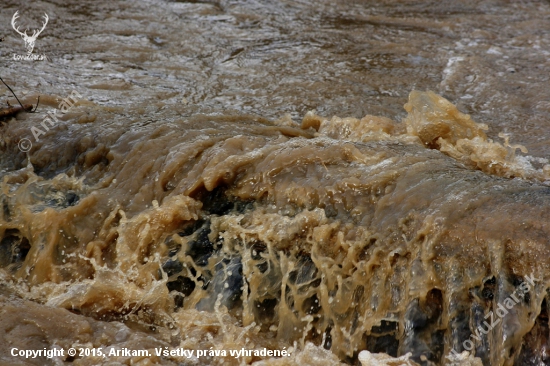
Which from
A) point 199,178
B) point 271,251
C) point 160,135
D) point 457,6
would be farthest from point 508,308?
point 457,6

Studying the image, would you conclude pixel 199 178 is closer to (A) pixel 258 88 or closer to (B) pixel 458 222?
(B) pixel 458 222

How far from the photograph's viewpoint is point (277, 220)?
9.46 ft

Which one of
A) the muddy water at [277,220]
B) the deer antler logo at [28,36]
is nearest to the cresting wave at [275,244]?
the muddy water at [277,220]

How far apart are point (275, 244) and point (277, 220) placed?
0.39 feet

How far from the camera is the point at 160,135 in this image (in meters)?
Answer: 3.63

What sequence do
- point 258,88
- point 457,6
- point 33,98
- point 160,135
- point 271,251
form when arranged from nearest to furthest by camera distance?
point 271,251 < point 160,135 < point 33,98 < point 258,88 < point 457,6

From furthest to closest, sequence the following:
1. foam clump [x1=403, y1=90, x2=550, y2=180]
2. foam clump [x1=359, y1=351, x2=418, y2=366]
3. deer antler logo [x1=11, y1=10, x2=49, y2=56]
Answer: deer antler logo [x1=11, y1=10, x2=49, y2=56]
foam clump [x1=403, y1=90, x2=550, y2=180]
foam clump [x1=359, y1=351, x2=418, y2=366]

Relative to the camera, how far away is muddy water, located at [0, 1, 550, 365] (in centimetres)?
243

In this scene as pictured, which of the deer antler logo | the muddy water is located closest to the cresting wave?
the muddy water

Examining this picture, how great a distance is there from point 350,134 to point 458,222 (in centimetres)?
156

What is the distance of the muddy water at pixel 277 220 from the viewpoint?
2432 millimetres

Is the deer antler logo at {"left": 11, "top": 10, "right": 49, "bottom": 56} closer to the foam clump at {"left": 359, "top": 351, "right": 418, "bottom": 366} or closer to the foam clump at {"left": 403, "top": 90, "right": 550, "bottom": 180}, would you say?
the foam clump at {"left": 403, "top": 90, "right": 550, "bottom": 180}

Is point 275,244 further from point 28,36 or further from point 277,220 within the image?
point 28,36

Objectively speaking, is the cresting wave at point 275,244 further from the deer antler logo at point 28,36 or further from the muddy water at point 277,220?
the deer antler logo at point 28,36
